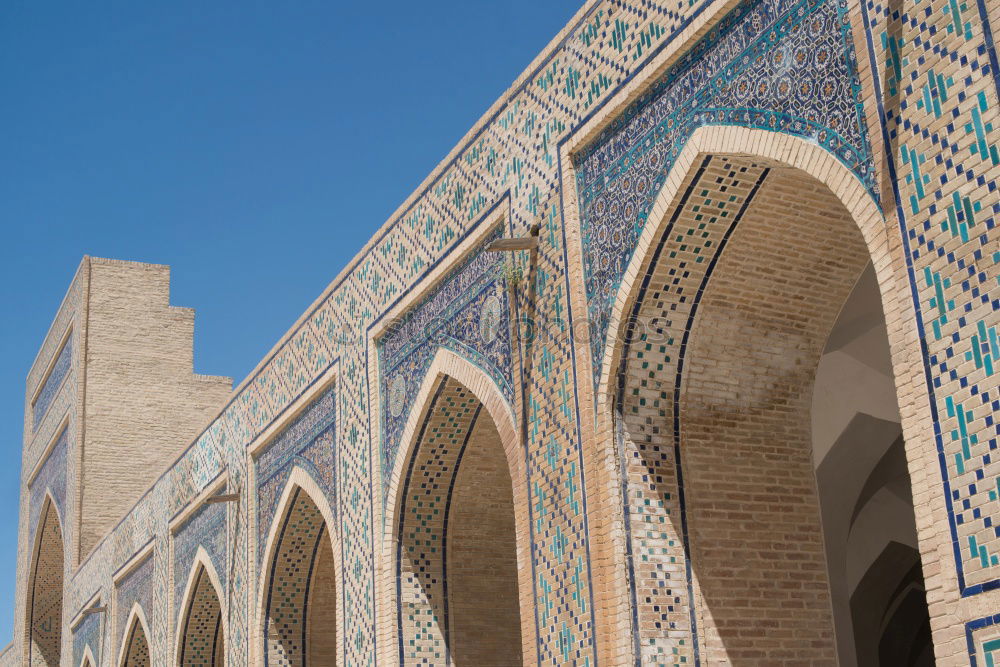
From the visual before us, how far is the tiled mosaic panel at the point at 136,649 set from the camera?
1150cm

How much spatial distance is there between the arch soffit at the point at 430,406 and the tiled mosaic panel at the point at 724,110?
747 mm

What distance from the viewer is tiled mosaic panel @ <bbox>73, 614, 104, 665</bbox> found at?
12484 mm

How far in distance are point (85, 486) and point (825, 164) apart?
12.0m

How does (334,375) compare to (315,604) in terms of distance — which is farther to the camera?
(315,604)

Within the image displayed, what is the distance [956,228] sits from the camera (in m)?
3.20

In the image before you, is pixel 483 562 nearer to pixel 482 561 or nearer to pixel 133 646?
pixel 482 561

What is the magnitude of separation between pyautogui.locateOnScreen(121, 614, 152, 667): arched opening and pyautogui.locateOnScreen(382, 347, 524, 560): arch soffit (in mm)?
5871

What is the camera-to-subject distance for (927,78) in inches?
131

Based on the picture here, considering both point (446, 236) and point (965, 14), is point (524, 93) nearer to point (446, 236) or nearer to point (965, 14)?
point (446, 236)

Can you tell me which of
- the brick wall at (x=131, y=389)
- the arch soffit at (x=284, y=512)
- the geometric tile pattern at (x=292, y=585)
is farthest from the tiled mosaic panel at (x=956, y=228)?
the brick wall at (x=131, y=389)

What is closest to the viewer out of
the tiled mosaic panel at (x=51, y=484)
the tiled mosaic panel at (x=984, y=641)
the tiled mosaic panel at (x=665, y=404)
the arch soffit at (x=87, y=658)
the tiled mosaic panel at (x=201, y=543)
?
the tiled mosaic panel at (x=984, y=641)

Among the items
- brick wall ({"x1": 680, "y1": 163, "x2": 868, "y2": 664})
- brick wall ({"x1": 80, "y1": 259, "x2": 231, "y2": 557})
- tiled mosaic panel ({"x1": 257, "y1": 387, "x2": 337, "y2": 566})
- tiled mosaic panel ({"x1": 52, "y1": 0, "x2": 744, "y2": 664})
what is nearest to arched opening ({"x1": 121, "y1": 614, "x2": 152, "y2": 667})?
brick wall ({"x1": 80, "y1": 259, "x2": 231, "y2": 557})

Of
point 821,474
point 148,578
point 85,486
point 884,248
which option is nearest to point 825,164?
point 884,248

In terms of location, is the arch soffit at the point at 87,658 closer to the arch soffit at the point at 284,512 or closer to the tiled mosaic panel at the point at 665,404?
the arch soffit at the point at 284,512
